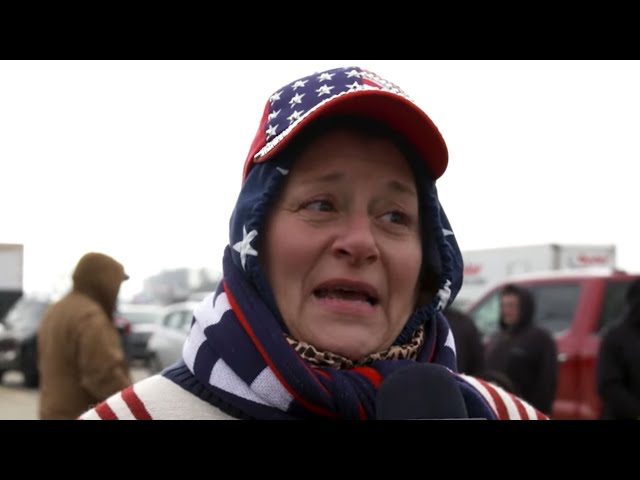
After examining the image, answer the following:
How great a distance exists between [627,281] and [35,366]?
937 cm

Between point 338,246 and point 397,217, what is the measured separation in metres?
0.14

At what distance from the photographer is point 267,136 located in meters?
1.36

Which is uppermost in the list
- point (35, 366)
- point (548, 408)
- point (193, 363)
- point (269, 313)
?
point (269, 313)

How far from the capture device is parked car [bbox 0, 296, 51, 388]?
12.4 m

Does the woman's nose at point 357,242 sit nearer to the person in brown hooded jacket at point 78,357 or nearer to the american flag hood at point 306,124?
the american flag hood at point 306,124

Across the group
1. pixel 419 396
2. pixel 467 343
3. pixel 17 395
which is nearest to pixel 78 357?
pixel 467 343

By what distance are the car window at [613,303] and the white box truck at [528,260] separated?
6.45m

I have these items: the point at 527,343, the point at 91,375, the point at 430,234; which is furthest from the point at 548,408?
the point at 430,234

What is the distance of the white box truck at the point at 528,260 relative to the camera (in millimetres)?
13234

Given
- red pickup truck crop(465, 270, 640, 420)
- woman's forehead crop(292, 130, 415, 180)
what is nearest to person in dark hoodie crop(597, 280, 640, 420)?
red pickup truck crop(465, 270, 640, 420)

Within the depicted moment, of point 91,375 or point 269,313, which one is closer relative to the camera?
point 269,313

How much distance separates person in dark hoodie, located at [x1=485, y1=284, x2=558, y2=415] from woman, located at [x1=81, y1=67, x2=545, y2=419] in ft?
13.7

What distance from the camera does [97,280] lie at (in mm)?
4395

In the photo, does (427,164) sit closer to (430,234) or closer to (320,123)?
(430,234)
